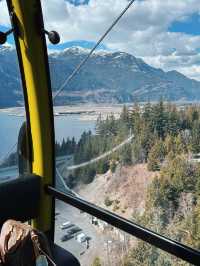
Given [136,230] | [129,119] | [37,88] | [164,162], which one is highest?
[37,88]

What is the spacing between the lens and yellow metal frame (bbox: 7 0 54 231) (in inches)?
109

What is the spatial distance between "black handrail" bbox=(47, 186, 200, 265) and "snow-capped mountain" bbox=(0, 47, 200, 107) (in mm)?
827

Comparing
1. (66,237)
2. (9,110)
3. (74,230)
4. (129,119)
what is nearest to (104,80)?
(129,119)

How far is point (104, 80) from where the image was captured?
114 inches

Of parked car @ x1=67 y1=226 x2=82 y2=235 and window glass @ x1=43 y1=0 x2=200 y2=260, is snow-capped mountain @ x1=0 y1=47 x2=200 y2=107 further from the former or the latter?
parked car @ x1=67 y1=226 x2=82 y2=235

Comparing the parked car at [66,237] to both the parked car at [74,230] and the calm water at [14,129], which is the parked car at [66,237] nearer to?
the parked car at [74,230]

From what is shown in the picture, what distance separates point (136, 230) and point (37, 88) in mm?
1453

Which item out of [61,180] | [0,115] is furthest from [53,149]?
[0,115]

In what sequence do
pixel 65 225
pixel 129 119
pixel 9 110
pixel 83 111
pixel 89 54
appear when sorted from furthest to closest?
pixel 65 225 < pixel 9 110 < pixel 83 111 < pixel 89 54 < pixel 129 119

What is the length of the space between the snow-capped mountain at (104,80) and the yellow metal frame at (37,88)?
0.11 metres

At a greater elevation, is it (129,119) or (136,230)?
(129,119)

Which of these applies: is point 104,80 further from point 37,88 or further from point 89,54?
point 37,88

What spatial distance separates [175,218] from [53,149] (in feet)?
4.45

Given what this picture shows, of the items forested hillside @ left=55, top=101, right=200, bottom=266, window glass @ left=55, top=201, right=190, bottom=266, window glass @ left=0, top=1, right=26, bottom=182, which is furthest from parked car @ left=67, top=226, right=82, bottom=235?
window glass @ left=0, top=1, right=26, bottom=182
